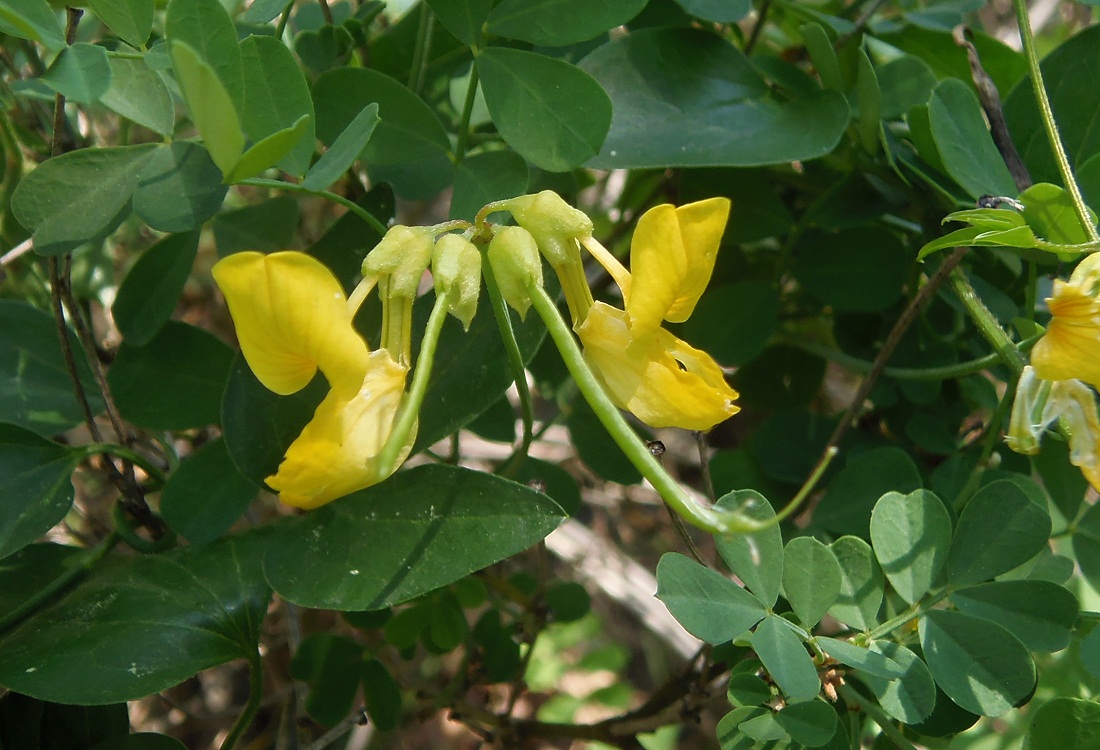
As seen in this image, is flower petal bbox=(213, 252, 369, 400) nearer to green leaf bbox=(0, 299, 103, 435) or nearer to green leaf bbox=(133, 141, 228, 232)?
green leaf bbox=(133, 141, 228, 232)

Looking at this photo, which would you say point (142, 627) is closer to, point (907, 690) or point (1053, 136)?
point (907, 690)

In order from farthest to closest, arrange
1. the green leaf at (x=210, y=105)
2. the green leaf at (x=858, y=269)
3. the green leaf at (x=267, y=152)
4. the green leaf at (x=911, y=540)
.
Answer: the green leaf at (x=858, y=269)
the green leaf at (x=911, y=540)
the green leaf at (x=267, y=152)
the green leaf at (x=210, y=105)

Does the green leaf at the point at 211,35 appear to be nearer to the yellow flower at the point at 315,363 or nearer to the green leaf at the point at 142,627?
the yellow flower at the point at 315,363

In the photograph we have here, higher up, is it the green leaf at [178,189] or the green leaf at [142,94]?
the green leaf at [142,94]

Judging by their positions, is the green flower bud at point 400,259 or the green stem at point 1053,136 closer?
the green flower bud at point 400,259

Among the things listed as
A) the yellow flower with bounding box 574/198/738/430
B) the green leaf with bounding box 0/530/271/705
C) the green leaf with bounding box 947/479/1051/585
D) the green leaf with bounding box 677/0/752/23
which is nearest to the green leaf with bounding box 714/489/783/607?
the yellow flower with bounding box 574/198/738/430

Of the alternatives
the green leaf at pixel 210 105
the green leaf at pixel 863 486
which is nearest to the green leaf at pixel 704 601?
the green leaf at pixel 863 486
